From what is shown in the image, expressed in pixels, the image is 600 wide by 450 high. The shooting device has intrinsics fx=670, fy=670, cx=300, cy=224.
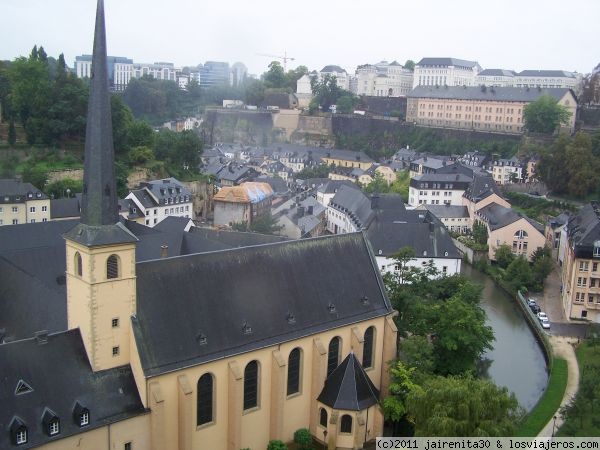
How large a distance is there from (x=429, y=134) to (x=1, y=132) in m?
84.1

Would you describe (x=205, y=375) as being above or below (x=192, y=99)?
below

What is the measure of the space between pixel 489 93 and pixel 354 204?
70.6 metres

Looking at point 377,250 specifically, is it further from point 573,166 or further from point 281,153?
point 281,153

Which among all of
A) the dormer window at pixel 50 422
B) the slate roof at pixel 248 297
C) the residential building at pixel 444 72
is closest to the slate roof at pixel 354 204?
the slate roof at pixel 248 297

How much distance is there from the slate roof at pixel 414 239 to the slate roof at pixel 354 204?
4.91 metres

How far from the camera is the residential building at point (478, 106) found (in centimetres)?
13025

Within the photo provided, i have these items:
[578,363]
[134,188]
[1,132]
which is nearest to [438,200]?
[134,188]

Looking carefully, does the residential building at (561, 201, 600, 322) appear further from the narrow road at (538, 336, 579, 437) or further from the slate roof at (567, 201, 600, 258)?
the narrow road at (538, 336, 579, 437)

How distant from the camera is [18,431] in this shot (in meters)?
25.1

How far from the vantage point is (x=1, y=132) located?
296 feet

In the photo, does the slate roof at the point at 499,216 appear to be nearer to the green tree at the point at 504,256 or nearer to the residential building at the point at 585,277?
the green tree at the point at 504,256

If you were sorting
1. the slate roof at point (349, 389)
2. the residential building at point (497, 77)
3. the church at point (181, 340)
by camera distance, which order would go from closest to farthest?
the church at point (181, 340)
the slate roof at point (349, 389)
the residential building at point (497, 77)

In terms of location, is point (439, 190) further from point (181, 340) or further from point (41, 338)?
point (41, 338)

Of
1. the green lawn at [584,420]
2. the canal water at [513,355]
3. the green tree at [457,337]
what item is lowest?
the canal water at [513,355]
